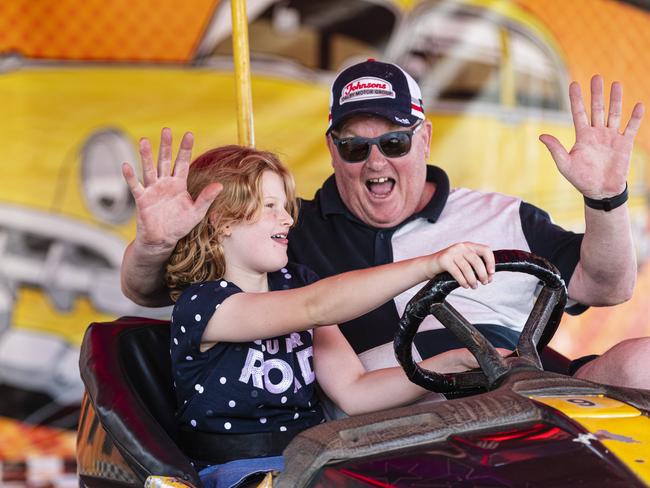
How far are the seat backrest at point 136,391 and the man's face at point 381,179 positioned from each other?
1.68 feet

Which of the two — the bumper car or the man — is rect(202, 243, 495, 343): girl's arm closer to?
the bumper car

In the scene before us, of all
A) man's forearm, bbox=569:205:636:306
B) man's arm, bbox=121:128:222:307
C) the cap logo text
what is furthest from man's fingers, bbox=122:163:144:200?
man's forearm, bbox=569:205:636:306

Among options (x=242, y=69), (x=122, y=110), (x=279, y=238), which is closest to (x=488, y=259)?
(x=279, y=238)

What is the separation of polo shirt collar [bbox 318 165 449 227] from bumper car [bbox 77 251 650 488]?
61cm

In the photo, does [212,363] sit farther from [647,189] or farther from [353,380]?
[647,189]

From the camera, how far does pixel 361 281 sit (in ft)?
4.65

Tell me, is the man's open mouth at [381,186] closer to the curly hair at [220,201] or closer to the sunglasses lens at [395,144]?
the sunglasses lens at [395,144]

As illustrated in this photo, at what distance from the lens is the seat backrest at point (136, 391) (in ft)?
4.77

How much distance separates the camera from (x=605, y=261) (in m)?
1.92

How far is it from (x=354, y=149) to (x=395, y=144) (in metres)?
0.08

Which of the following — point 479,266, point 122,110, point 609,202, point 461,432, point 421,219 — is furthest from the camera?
point 122,110

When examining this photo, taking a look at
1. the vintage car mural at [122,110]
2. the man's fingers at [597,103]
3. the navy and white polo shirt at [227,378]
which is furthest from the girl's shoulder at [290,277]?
the vintage car mural at [122,110]

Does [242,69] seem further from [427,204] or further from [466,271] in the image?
[466,271]

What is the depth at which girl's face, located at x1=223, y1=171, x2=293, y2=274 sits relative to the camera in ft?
5.21
